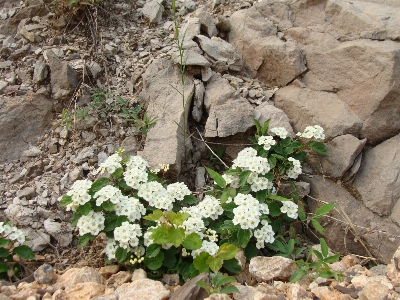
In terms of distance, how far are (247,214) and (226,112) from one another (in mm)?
1260

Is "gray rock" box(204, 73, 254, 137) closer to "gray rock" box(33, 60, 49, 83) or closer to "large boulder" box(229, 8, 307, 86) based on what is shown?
"large boulder" box(229, 8, 307, 86)

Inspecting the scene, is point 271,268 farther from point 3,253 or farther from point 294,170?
point 3,253

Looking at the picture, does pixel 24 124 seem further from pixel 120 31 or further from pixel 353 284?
pixel 353 284

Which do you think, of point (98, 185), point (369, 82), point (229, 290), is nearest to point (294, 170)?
point (369, 82)

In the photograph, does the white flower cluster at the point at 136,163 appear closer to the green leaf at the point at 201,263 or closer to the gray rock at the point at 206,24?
the green leaf at the point at 201,263

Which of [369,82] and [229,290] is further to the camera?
[369,82]

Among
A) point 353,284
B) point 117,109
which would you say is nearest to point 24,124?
point 117,109

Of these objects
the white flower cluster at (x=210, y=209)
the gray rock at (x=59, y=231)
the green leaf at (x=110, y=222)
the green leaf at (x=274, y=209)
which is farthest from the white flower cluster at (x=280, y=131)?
the gray rock at (x=59, y=231)

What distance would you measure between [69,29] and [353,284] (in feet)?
13.0

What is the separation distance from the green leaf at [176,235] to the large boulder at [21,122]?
2086 mm

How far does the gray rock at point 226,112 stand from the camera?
4238 mm

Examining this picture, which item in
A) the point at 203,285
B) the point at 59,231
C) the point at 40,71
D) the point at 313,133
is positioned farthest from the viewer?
the point at 40,71

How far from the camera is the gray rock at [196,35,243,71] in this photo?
4680 millimetres

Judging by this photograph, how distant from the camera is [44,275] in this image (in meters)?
3.28
